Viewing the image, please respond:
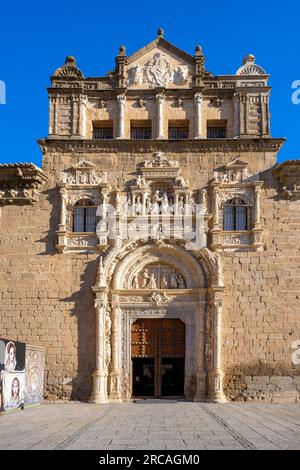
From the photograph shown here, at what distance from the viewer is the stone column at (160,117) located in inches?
775

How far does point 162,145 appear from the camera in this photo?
1947 cm

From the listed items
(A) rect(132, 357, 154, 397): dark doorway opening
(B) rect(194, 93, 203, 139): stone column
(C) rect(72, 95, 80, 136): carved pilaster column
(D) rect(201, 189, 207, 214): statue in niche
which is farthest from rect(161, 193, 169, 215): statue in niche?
(A) rect(132, 357, 154, 397): dark doorway opening

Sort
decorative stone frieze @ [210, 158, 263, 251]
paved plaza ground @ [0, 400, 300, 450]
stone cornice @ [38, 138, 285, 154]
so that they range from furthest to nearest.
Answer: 1. stone cornice @ [38, 138, 285, 154]
2. decorative stone frieze @ [210, 158, 263, 251]
3. paved plaza ground @ [0, 400, 300, 450]

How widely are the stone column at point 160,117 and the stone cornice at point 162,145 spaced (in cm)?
39

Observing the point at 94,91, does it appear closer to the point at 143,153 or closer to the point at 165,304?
the point at 143,153

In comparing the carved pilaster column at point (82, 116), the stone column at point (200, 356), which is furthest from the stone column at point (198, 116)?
the stone column at point (200, 356)

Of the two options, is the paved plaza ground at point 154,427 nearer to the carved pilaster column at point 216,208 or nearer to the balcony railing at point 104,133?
the carved pilaster column at point 216,208

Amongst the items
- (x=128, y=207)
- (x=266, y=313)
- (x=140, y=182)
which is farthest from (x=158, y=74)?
(x=266, y=313)

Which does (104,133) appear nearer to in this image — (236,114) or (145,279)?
(236,114)

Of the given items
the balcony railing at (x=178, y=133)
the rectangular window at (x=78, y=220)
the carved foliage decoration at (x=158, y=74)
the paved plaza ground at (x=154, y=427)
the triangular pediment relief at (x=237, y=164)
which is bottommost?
the paved plaza ground at (x=154, y=427)

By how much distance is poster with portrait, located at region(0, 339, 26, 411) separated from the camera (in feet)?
46.4

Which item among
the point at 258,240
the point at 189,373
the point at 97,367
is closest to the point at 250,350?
the point at 189,373

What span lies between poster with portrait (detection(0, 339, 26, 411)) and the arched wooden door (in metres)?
4.16

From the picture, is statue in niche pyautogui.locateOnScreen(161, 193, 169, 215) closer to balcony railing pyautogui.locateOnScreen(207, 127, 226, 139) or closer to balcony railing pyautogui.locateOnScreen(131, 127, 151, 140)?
Result: balcony railing pyautogui.locateOnScreen(131, 127, 151, 140)
